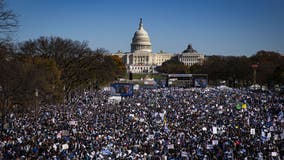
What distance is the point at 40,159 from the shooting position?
15742mm

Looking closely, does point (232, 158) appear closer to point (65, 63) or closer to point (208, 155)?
point (208, 155)

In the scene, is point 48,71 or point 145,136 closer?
point 145,136

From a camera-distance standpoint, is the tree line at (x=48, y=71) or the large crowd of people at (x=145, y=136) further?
the tree line at (x=48, y=71)

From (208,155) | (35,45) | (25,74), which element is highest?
(35,45)

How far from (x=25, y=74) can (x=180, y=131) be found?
1771 centimetres

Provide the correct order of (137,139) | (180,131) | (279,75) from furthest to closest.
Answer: (279,75) < (180,131) < (137,139)

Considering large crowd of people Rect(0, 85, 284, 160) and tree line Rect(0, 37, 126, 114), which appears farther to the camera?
tree line Rect(0, 37, 126, 114)

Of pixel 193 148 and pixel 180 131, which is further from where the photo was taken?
pixel 180 131

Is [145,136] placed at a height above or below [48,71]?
below

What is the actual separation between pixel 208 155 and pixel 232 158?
3.63 ft

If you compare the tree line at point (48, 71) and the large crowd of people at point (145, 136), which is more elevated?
the tree line at point (48, 71)

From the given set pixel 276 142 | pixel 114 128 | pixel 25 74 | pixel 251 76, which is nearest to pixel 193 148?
pixel 276 142

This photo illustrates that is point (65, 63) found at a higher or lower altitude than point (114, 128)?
higher

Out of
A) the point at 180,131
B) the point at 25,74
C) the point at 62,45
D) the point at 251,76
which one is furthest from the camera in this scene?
the point at 251,76
